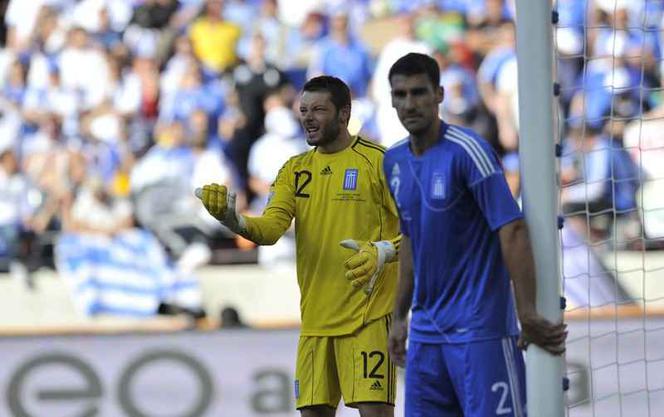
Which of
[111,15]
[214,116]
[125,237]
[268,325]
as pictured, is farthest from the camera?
[111,15]

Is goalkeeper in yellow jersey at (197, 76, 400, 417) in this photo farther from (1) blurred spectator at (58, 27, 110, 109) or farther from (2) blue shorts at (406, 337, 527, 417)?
(1) blurred spectator at (58, 27, 110, 109)

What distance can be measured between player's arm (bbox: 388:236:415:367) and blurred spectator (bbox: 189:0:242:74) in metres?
7.35

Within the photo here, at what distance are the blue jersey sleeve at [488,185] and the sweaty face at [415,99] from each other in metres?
0.19

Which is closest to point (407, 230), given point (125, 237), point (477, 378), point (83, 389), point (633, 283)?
point (477, 378)

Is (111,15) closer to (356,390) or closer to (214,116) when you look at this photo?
(214,116)

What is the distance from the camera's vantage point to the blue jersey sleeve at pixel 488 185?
14.2 ft

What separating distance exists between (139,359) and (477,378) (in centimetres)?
456

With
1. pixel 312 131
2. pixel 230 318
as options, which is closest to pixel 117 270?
pixel 230 318

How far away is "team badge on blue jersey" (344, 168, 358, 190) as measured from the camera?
5945 mm

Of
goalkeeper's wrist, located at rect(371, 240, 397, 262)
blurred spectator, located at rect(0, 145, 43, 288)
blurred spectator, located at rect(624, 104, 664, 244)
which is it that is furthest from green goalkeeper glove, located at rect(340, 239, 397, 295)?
blurred spectator, located at rect(0, 145, 43, 288)

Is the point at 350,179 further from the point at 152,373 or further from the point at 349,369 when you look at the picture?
the point at 152,373

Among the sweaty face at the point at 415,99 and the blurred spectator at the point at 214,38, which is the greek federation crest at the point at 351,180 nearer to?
the sweaty face at the point at 415,99

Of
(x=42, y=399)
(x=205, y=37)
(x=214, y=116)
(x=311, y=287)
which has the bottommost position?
(x=42, y=399)

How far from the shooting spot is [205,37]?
12.2 m
